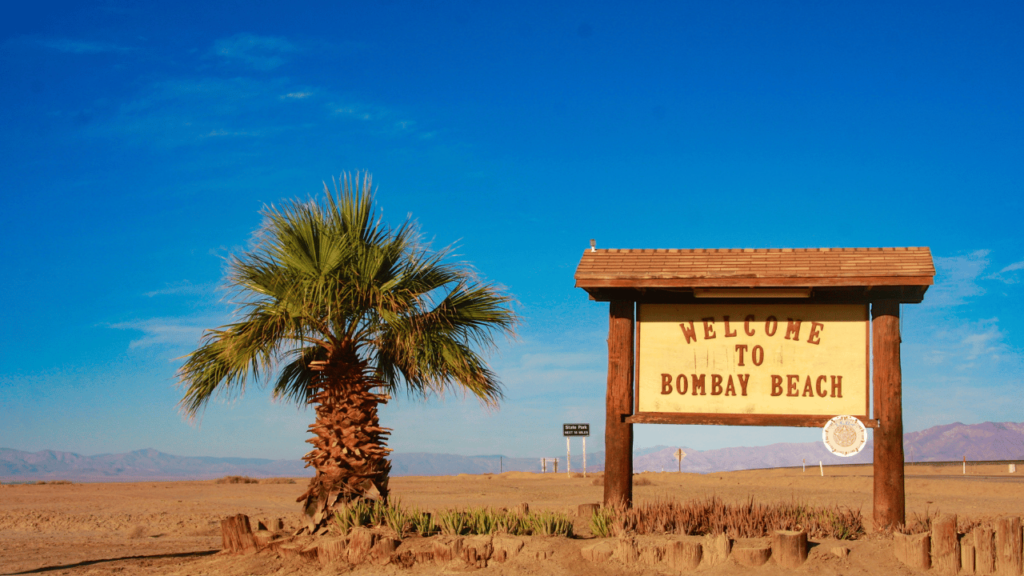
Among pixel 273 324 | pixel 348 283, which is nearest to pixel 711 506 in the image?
pixel 348 283

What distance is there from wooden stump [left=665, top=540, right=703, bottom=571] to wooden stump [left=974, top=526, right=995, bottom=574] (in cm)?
277

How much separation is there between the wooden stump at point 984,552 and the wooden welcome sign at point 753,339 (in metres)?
1.46

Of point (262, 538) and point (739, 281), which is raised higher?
point (739, 281)

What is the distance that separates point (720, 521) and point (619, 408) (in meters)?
1.92

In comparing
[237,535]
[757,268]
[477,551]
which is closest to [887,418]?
[757,268]

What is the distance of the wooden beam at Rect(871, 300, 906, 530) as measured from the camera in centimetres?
934

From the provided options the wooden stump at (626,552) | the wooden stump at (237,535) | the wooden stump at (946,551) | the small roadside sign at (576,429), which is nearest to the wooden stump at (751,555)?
the wooden stump at (626,552)

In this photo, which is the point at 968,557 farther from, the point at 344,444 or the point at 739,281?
the point at 344,444

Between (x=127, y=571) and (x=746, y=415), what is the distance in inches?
318

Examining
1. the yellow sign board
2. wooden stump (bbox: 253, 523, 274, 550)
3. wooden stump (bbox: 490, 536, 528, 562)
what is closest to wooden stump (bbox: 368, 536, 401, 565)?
wooden stump (bbox: 490, 536, 528, 562)

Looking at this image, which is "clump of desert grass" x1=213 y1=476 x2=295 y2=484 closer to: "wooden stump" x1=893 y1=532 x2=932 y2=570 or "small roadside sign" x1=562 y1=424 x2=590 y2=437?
"small roadside sign" x1=562 y1=424 x2=590 y2=437

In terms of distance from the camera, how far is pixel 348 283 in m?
9.95

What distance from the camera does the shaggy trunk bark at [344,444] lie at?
387 inches

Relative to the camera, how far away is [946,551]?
7.91 m
